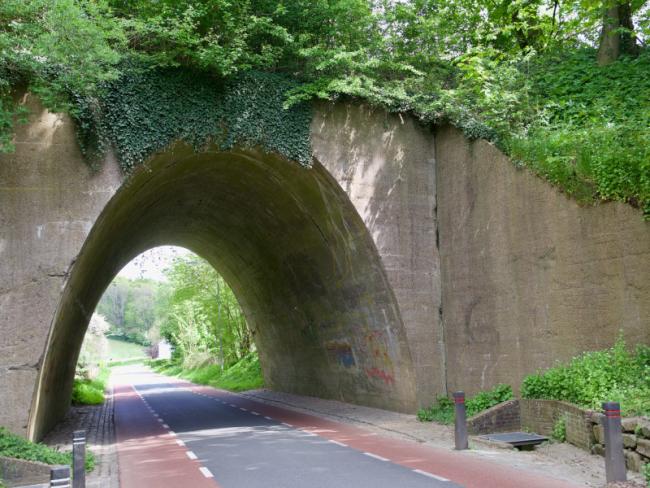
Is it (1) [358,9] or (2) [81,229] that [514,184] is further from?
(2) [81,229]

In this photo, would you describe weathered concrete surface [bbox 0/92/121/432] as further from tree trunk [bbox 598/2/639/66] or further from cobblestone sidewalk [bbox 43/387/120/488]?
tree trunk [bbox 598/2/639/66]

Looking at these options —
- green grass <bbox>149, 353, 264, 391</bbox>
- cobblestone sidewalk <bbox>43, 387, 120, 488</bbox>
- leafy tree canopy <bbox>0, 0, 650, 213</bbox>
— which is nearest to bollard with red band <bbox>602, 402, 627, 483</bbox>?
leafy tree canopy <bbox>0, 0, 650, 213</bbox>

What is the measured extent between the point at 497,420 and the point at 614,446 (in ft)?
15.4

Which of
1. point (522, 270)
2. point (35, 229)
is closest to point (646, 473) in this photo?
point (522, 270)

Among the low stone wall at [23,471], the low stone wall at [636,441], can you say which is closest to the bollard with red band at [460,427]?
the low stone wall at [636,441]

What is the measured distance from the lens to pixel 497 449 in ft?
32.9

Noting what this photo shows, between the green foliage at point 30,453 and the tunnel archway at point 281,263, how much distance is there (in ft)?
5.17

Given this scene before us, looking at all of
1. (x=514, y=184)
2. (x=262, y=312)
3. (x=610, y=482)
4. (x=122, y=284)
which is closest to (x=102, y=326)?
(x=262, y=312)

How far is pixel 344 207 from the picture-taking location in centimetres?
1553

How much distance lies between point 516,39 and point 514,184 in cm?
942

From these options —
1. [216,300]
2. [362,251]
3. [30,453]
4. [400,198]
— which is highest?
[400,198]

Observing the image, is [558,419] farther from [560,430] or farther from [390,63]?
[390,63]

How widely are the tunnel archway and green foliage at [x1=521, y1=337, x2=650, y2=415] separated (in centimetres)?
471

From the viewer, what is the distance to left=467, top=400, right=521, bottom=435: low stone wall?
37.8 feet
